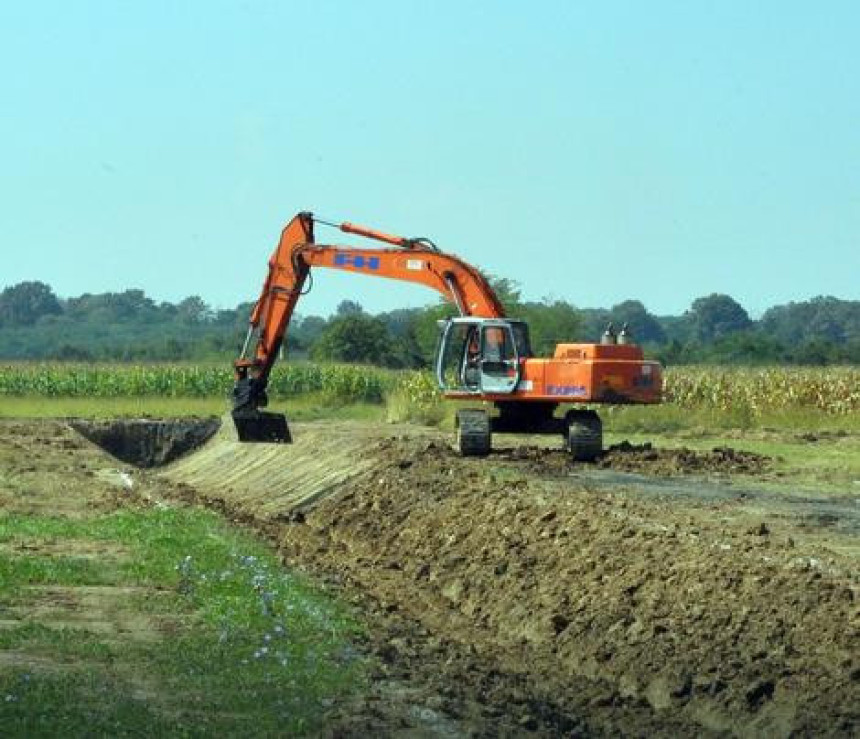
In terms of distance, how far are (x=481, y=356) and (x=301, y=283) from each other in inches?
192

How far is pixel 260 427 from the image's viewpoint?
3553cm

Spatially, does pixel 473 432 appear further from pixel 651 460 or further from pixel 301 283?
pixel 301 283

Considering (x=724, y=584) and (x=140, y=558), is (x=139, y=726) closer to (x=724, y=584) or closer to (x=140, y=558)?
(x=724, y=584)

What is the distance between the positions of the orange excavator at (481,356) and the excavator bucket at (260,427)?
0.83 m

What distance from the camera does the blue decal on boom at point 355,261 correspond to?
108 ft

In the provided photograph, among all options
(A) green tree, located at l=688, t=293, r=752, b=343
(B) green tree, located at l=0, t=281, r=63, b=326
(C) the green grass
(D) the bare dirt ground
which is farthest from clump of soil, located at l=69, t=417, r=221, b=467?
(B) green tree, located at l=0, t=281, r=63, b=326

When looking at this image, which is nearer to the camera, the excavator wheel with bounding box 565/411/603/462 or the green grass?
the green grass

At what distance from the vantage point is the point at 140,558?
19203 millimetres

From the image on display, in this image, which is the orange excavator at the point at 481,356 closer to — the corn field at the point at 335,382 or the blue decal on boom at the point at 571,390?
the blue decal on boom at the point at 571,390

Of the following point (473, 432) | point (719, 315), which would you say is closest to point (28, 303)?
point (719, 315)

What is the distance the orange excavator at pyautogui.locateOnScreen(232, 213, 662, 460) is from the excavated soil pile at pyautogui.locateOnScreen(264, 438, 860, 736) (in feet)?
21.4

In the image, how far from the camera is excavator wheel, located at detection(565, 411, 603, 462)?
3052cm

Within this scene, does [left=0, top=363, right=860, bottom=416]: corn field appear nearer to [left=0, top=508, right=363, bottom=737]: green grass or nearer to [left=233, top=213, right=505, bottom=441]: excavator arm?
[left=233, top=213, right=505, bottom=441]: excavator arm

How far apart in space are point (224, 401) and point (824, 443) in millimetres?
26589
